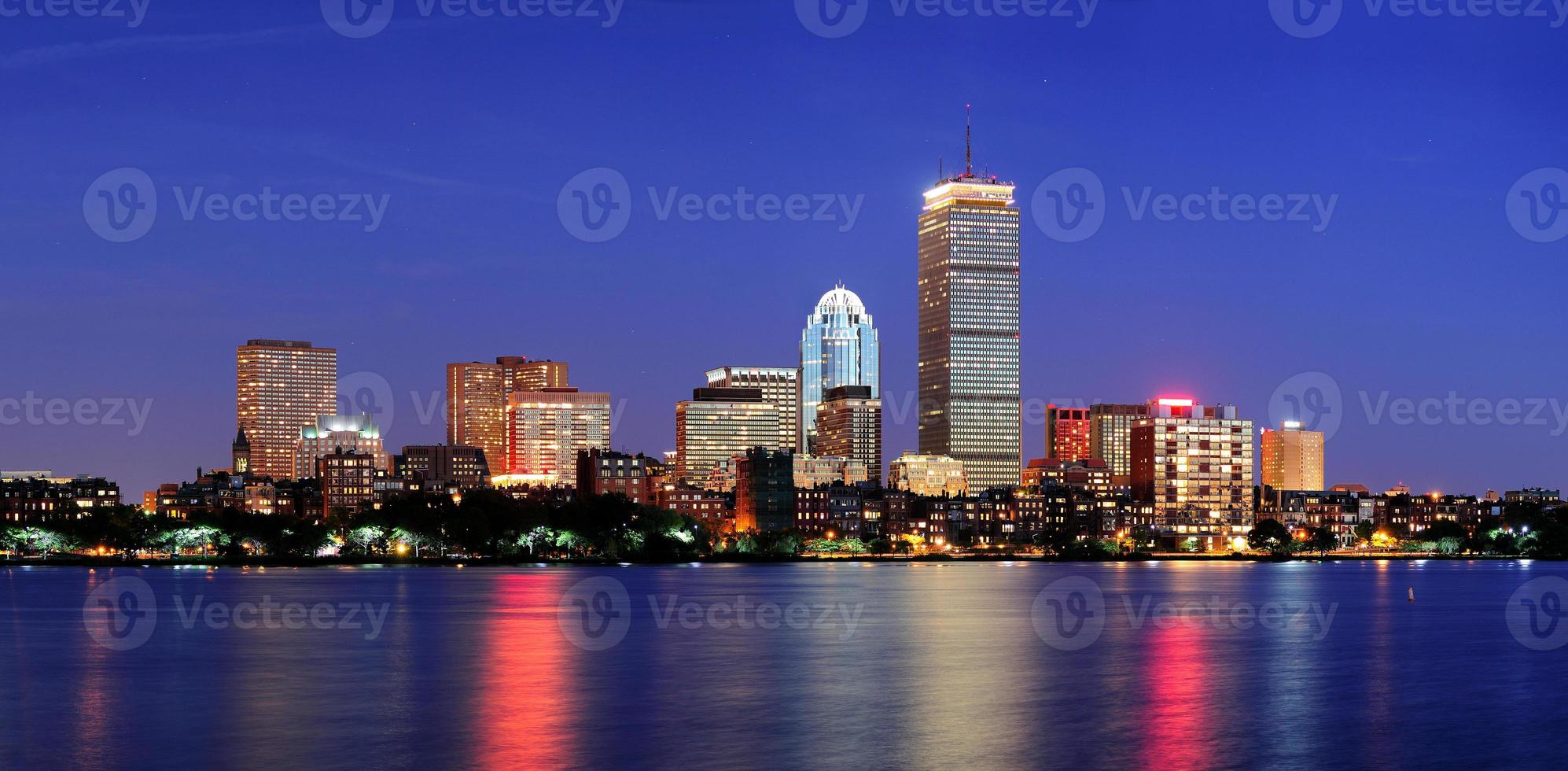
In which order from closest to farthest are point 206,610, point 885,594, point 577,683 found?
point 577,683
point 206,610
point 885,594

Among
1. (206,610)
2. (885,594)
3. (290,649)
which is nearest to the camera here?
(290,649)

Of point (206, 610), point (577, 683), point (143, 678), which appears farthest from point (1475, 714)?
point (206, 610)

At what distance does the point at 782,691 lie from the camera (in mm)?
66625

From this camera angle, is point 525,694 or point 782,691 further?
point 782,691

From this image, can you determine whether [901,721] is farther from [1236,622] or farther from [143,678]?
[1236,622]

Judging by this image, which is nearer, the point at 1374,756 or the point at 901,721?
the point at 1374,756

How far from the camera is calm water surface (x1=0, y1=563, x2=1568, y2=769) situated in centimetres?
5197

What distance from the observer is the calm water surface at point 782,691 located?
51969mm

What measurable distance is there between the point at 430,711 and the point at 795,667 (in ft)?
62.4

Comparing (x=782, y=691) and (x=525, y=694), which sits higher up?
(x=525, y=694)

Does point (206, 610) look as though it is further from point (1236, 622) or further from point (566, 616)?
point (1236, 622)

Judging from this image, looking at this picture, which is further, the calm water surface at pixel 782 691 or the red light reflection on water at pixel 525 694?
the calm water surface at pixel 782 691

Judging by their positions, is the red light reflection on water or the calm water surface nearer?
the red light reflection on water

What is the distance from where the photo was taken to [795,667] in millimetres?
75000
